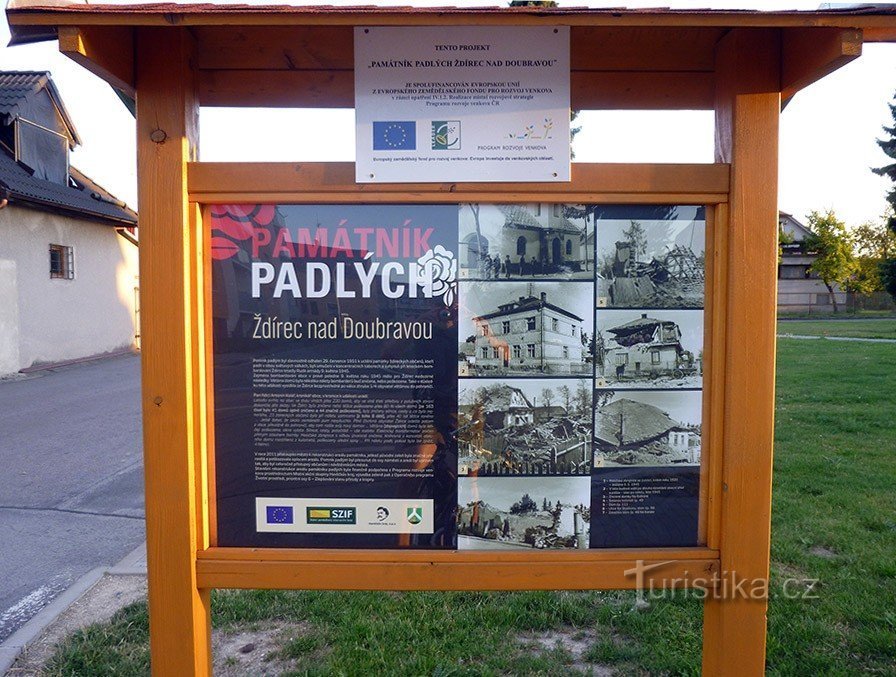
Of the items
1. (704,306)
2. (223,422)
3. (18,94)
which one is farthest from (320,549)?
(18,94)

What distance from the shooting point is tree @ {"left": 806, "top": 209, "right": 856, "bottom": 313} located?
4669 cm

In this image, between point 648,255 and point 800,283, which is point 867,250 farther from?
point 648,255

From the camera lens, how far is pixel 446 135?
2.40 m

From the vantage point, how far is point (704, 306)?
8.14 ft

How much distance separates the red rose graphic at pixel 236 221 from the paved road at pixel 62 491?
2.83 meters

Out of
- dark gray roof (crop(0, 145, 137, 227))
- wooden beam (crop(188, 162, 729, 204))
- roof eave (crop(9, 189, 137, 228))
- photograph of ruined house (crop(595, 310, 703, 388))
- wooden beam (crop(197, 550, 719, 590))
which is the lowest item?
wooden beam (crop(197, 550, 719, 590))

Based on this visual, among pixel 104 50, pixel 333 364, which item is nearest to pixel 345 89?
pixel 104 50

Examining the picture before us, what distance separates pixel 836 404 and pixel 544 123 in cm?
949

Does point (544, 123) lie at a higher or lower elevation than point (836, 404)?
higher

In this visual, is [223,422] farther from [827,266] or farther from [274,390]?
Answer: [827,266]

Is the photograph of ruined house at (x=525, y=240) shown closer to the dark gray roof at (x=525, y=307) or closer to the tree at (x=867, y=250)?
the dark gray roof at (x=525, y=307)

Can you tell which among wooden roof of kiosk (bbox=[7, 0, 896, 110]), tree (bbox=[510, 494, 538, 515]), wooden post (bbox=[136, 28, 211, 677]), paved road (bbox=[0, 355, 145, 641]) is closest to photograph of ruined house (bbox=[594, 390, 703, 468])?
tree (bbox=[510, 494, 538, 515])

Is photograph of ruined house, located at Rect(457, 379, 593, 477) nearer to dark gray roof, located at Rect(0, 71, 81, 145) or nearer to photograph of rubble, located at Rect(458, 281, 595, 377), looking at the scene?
photograph of rubble, located at Rect(458, 281, 595, 377)

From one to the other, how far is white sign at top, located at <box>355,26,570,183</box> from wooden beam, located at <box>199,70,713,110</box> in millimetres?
348
